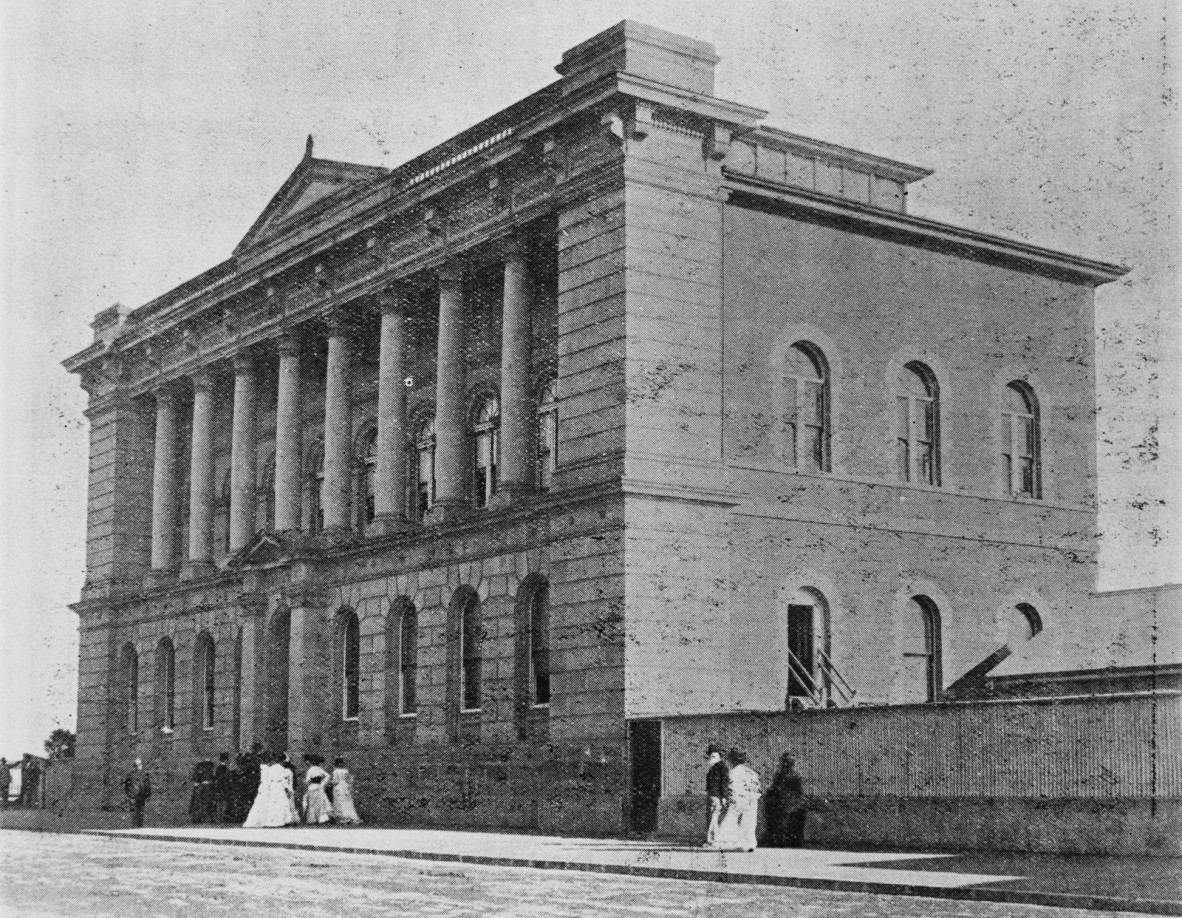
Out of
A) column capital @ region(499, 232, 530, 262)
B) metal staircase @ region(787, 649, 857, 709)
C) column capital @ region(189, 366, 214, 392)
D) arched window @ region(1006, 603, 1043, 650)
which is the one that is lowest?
metal staircase @ region(787, 649, 857, 709)

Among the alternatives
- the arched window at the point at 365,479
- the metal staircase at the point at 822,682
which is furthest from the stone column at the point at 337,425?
the metal staircase at the point at 822,682

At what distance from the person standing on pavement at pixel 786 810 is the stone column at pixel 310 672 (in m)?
16.3

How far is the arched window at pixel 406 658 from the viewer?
123ft

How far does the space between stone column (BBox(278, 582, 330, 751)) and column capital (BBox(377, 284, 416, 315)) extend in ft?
21.0

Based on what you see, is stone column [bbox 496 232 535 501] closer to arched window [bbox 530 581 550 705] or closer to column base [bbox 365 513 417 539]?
arched window [bbox 530 581 550 705]

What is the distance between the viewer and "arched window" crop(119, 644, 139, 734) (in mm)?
50406

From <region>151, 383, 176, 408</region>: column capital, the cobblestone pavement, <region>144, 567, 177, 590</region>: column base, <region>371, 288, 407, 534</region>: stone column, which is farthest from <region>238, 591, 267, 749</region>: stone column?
the cobblestone pavement

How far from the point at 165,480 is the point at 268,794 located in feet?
53.4

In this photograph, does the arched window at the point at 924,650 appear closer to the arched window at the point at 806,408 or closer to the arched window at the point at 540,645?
the arched window at the point at 806,408

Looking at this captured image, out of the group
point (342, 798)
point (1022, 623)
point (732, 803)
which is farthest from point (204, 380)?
point (732, 803)

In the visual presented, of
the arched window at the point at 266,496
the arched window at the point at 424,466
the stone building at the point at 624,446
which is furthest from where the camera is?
the arched window at the point at 266,496

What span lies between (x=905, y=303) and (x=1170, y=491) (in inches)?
427

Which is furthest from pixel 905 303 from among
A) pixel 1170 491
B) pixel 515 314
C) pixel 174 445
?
pixel 174 445

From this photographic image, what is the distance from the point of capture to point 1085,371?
37094 mm
